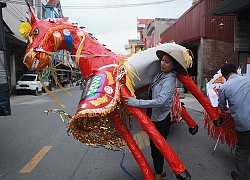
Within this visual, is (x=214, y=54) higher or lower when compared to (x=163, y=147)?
higher

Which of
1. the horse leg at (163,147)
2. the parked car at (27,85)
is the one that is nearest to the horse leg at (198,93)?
the horse leg at (163,147)

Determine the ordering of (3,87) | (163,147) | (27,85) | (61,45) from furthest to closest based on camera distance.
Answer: (27,85) < (3,87) < (61,45) < (163,147)

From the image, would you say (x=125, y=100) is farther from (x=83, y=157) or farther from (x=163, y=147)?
(x=83, y=157)

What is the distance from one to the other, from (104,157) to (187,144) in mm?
1746

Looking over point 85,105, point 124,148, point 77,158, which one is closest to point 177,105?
point 124,148

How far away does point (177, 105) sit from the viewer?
303 centimetres

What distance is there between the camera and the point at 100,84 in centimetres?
241

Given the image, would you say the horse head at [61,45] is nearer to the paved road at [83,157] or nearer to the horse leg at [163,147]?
the horse leg at [163,147]

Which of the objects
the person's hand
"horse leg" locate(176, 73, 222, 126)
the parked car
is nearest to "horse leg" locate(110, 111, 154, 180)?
the person's hand

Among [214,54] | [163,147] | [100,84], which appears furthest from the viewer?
[214,54]

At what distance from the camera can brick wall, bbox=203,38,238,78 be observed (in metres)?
11.8

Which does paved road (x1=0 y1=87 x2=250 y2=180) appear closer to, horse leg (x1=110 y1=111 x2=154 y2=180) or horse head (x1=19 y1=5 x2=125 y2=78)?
horse leg (x1=110 y1=111 x2=154 y2=180)

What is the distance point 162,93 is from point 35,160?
2593 mm

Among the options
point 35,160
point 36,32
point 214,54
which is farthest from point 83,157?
point 214,54
